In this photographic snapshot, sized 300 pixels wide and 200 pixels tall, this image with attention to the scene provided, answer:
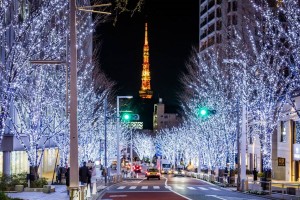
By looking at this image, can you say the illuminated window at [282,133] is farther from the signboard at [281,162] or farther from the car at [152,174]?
the car at [152,174]

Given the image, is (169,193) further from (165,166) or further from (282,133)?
(165,166)

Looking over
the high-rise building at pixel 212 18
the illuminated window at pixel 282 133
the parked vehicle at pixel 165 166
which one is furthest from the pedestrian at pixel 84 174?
the high-rise building at pixel 212 18

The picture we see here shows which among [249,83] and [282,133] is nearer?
[249,83]

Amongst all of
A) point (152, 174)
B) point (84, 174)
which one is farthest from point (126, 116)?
point (152, 174)

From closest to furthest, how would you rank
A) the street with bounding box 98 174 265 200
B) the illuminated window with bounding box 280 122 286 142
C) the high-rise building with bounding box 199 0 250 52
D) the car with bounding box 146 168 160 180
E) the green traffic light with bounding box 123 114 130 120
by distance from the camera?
the street with bounding box 98 174 265 200 → the green traffic light with bounding box 123 114 130 120 → the illuminated window with bounding box 280 122 286 142 → the car with bounding box 146 168 160 180 → the high-rise building with bounding box 199 0 250 52

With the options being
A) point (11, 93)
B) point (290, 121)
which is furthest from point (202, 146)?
point (11, 93)

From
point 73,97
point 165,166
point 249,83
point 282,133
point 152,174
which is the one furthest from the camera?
point 165,166

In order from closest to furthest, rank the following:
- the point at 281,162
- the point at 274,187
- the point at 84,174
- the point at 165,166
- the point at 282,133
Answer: the point at 84,174 < the point at 274,187 < the point at 281,162 < the point at 282,133 < the point at 165,166

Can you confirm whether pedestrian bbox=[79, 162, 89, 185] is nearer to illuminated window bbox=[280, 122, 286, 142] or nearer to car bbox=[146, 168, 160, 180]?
illuminated window bbox=[280, 122, 286, 142]

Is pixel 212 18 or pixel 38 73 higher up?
pixel 212 18

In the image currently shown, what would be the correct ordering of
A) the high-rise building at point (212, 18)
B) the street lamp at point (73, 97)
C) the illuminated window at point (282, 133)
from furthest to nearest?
the high-rise building at point (212, 18), the illuminated window at point (282, 133), the street lamp at point (73, 97)

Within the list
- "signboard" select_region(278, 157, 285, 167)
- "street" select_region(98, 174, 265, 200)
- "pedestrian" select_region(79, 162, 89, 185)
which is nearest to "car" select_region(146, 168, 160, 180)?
"signboard" select_region(278, 157, 285, 167)

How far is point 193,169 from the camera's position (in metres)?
79.0

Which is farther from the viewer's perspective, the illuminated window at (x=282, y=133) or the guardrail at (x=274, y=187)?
the illuminated window at (x=282, y=133)
